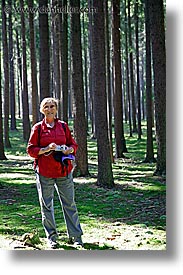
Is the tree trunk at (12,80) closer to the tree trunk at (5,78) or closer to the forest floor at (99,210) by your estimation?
the tree trunk at (5,78)

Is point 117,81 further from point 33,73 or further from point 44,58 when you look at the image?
point 44,58

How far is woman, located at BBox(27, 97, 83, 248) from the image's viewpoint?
341 centimetres

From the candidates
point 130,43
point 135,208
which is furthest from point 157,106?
point 130,43

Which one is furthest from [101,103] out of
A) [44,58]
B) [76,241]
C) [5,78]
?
[76,241]

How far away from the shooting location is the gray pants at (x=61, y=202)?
11.4 ft

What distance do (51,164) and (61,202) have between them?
1.04ft

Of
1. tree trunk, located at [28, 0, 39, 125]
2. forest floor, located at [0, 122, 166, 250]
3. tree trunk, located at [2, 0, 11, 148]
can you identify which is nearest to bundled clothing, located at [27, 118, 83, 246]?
forest floor, located at [0, 122, 166, 250]

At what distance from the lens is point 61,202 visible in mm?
3553

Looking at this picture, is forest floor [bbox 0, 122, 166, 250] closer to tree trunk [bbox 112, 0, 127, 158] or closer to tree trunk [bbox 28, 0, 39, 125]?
tree trunk [bbox 28, 0, 39, 125]

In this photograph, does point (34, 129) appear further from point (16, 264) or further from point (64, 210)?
point (16, 264)

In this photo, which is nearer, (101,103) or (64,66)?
(101,103)

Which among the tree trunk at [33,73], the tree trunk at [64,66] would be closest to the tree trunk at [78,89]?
the tree trunk at [64,66]

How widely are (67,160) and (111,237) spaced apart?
69 centimetres

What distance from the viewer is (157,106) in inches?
190
